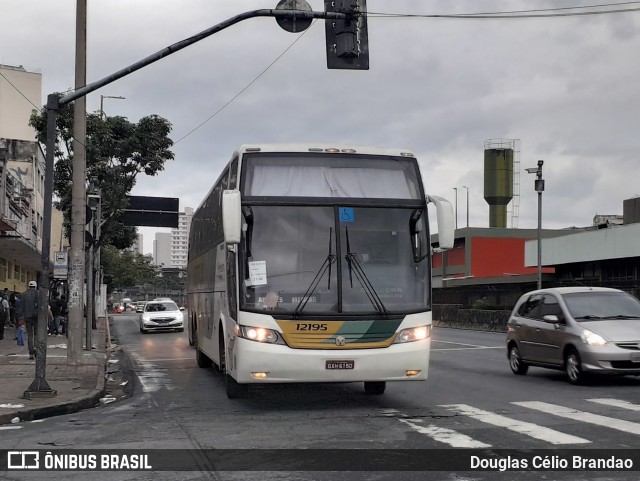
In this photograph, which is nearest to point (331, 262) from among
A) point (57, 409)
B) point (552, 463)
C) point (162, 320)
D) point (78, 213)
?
point (57, 409)

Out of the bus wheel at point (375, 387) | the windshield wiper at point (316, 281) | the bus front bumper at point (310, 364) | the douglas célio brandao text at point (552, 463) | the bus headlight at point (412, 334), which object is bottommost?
the bus wheel at point (375, 387)

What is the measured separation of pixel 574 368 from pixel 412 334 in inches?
167

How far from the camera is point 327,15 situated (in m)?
12.1

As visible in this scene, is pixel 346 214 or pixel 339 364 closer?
pixel 339 364

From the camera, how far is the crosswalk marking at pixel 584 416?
8992 millimetres

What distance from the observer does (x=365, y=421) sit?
9.90 m

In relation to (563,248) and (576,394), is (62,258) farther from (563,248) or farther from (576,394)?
(563,248)

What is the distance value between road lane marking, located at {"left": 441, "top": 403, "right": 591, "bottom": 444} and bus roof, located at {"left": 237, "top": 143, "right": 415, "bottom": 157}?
3.72 m

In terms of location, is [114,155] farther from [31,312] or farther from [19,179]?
[31,312]

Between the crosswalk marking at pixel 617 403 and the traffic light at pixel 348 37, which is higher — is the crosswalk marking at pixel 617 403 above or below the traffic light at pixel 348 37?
below

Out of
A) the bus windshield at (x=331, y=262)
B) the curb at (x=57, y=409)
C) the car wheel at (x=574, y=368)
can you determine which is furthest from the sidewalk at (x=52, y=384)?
the car wheel at (x=574, y=368)

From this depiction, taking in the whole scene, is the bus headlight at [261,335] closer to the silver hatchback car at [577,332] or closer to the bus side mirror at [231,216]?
the bus side mirror at [231,216]

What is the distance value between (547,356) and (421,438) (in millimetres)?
7088

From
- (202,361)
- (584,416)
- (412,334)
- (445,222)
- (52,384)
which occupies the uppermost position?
(445,222)
